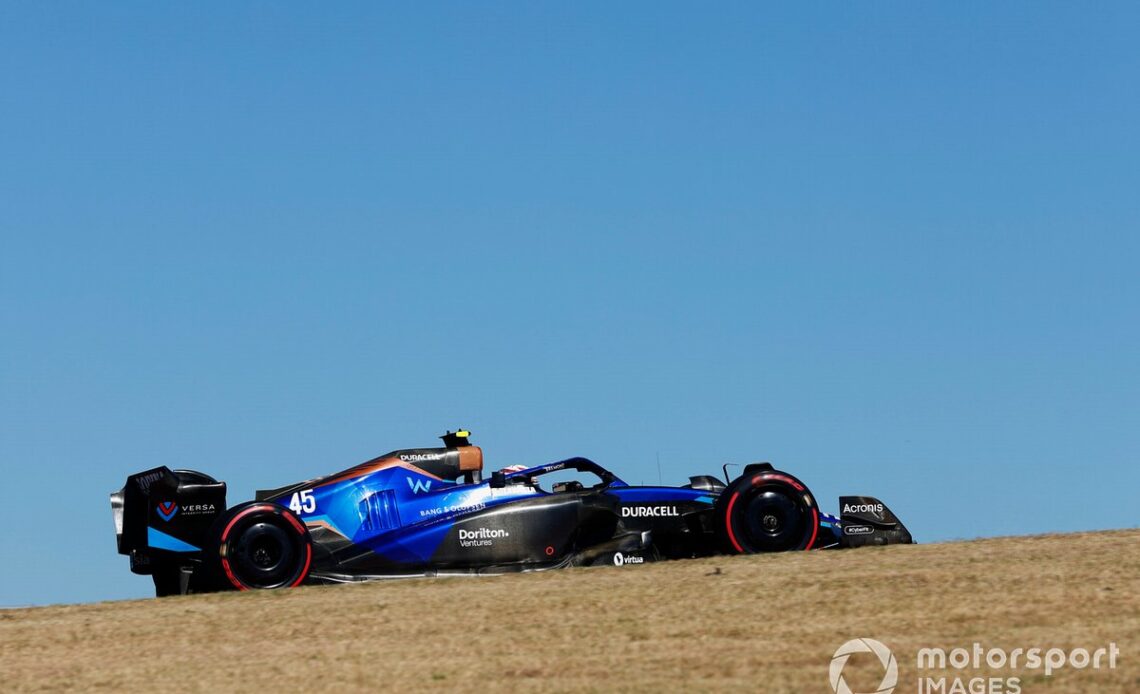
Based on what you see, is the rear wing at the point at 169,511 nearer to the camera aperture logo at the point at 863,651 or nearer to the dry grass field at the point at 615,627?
the dry grass field at the point at 615,627

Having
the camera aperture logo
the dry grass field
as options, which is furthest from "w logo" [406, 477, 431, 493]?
the camera aperture logo

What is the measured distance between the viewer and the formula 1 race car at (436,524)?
1512 centimetres

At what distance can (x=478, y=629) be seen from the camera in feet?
40.0

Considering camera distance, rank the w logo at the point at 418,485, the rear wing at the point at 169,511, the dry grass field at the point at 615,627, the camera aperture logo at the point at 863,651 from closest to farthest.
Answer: the camera aperture logo at the point at 863,651 < the dry grass field at the point at 615,627 < the rear wing at the point at 169,511 < the w logo at the point at 418,485

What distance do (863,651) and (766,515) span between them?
5.01 m

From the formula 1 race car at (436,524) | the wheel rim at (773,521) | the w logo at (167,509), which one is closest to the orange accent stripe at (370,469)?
the formula 1 race car at (436,524)

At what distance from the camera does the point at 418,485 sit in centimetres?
1631

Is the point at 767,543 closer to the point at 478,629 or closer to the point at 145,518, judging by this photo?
the point at 478,629

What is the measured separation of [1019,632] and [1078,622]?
2.11ft

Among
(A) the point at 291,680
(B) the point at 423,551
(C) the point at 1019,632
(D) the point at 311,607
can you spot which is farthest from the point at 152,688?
(C) the point at 1019,632

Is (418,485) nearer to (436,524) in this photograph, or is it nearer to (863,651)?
(436,524)
